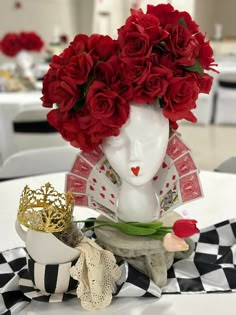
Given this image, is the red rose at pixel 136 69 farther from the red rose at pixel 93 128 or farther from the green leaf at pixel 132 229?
the green leaf at pixel 132 229

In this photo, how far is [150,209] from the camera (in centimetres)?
82

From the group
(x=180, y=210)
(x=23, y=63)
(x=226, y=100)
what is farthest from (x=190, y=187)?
(x=226, y=100)

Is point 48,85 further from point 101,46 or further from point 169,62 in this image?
point 169,62

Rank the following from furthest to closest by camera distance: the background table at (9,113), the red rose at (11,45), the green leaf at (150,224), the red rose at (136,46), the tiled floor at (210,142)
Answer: the tiled floor at (210,142) → the red rose at (11,45) → the background table at (9,113) → the green leaf at (150,224) → the red rose at (136,46)

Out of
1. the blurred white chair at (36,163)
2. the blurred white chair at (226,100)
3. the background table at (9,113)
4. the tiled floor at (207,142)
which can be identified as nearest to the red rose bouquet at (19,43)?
the tiled floor at (207,142)

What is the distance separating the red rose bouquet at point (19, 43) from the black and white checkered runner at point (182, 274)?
2957 millimetres

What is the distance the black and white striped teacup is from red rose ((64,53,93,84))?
31 centimetres

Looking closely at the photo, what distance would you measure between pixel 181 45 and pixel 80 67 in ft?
0.56

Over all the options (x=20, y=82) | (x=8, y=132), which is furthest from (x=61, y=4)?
(x=8, y=132)

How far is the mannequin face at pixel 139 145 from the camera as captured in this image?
75 centimetres

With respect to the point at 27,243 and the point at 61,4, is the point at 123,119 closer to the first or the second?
the point at 27,243

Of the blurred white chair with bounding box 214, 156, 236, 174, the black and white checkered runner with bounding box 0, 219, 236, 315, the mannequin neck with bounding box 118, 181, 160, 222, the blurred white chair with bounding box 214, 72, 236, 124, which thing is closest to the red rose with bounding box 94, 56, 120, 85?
the mannequin neck with bounding box 118, 181, 160, 222

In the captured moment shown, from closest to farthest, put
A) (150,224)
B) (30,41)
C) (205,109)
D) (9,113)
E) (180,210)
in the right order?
(150,224) < (180,210) < (9,113) < (30,41) < (205,109)

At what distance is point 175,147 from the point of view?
33.4 inches
